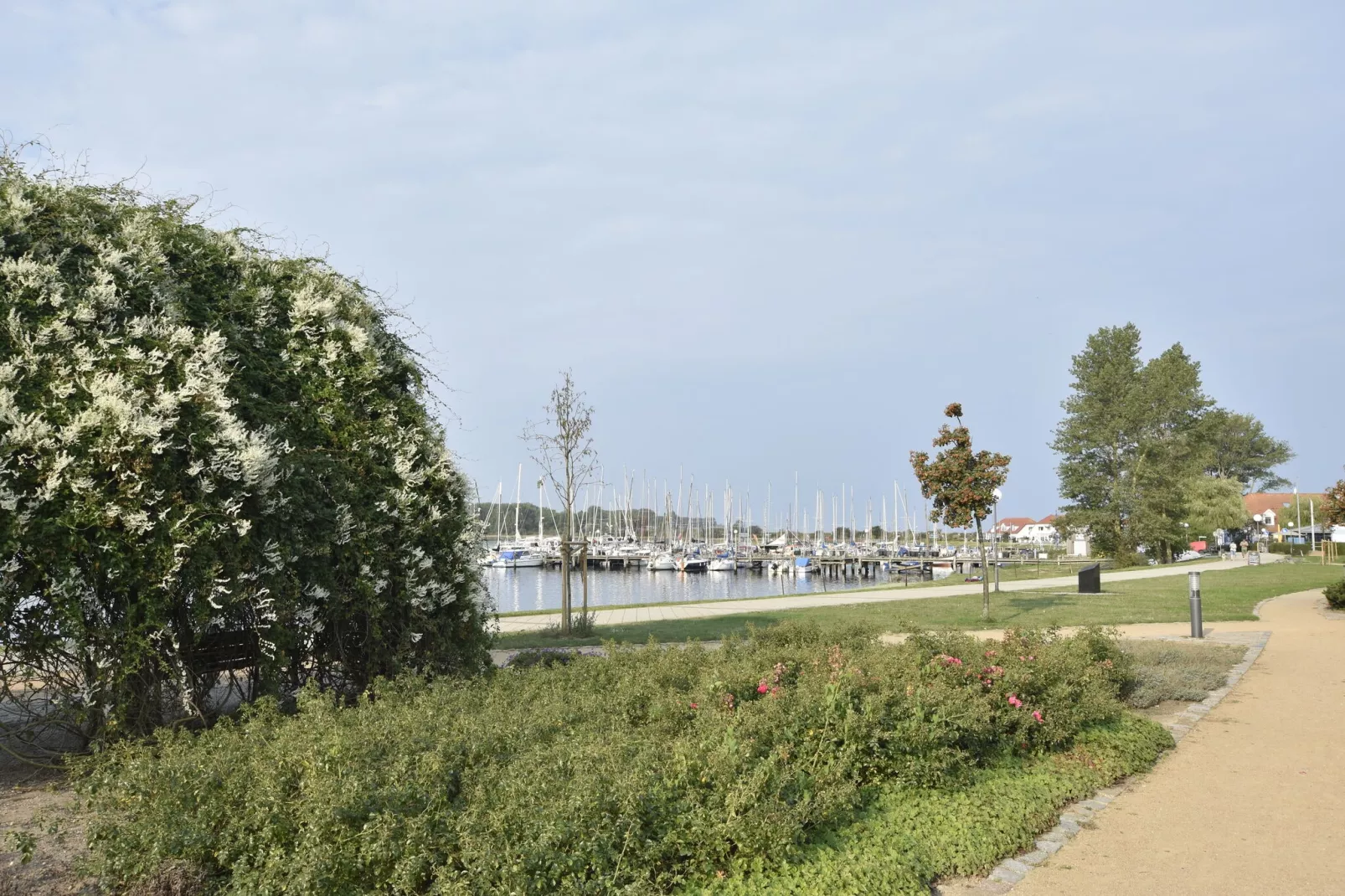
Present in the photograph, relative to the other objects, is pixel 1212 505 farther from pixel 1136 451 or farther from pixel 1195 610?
pixel 1195 610

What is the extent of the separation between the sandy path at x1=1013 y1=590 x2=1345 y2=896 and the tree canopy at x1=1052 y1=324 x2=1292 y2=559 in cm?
4373

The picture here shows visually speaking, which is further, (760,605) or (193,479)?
(760,605)

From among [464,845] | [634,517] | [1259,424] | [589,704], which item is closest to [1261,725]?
[589,704]

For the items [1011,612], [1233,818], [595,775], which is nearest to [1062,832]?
[1233,818]

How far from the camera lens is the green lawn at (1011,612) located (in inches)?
632

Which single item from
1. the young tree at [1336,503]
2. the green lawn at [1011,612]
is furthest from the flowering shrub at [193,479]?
the young tree at [1336,503]

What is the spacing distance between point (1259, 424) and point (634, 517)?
58.1 m

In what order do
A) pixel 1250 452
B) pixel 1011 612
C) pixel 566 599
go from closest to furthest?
pixel 566 599
pixel 1011 612
pixel 1250 452

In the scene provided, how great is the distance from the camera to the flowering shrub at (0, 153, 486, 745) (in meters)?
5.90

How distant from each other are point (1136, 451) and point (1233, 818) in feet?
173

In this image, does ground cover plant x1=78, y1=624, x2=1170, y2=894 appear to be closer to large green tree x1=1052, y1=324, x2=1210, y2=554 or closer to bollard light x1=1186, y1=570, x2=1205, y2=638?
bollard light x1=1186, y1=570, x2=1205, y2=638

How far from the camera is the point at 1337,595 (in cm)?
1984

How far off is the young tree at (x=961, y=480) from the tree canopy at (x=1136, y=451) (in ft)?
117

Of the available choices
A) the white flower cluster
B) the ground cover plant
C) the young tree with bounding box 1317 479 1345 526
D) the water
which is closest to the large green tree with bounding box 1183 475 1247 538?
the water
